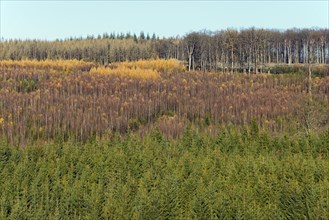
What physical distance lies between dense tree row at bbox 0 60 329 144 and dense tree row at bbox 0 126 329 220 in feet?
15.5

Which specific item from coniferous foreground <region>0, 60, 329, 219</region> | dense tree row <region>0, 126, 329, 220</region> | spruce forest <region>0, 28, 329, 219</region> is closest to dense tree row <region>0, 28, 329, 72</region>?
spruce forest <region>0, 28, 329, 219</region>

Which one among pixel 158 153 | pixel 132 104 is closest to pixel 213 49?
pixel 132 104

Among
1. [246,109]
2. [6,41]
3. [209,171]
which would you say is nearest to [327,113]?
[246,109]

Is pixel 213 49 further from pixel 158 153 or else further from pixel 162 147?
pixel 158 153

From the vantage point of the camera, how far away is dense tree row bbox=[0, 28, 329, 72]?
2589 inches

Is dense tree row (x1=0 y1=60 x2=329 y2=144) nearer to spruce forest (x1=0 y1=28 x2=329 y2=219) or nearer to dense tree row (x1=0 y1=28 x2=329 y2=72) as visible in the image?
spruce forest (x1=0 y1=28 x2=329 y2=219)

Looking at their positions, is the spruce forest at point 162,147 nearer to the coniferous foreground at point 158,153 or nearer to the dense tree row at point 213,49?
the coniferous foreground at point 158,153

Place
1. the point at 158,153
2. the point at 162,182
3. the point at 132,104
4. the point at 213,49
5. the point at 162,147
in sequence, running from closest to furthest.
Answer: the point at 162,182 < the point at 158,153 < the point at 162,147 < the point at 132,104 < the point at 213,49

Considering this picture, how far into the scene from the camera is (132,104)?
27766 millimetres

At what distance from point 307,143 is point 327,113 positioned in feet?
22.7

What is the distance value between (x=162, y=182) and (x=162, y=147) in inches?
237

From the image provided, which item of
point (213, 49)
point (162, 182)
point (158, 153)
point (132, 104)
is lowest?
point (162, 182)

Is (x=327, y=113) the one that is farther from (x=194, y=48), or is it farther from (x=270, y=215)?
(x=194, y=48)

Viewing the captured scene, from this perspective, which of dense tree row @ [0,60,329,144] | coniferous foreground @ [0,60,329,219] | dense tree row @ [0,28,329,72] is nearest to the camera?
coniferous foreground @ [0,60,329,219]
